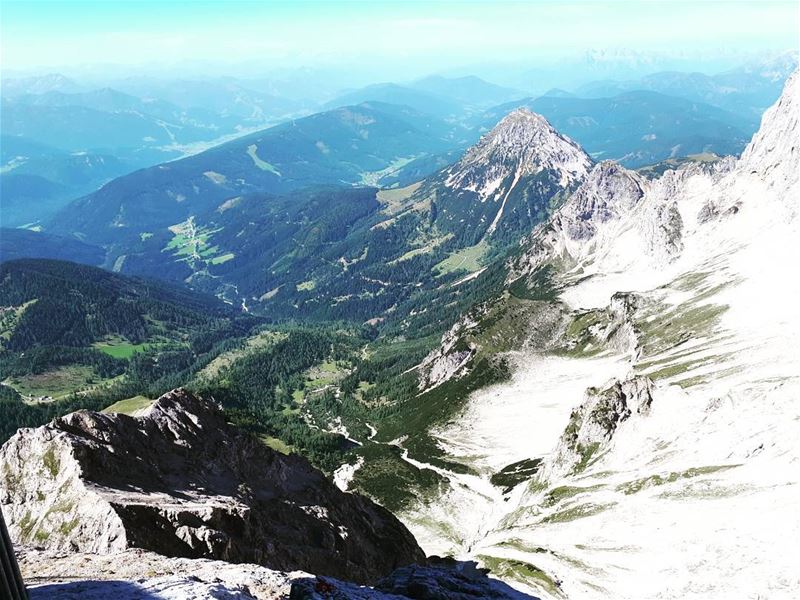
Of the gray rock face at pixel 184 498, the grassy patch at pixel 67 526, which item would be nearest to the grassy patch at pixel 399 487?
the gray rock face at pixel 184 498

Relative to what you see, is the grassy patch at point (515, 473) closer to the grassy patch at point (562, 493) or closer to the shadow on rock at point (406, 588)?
the grassy patch at point (562, 493)

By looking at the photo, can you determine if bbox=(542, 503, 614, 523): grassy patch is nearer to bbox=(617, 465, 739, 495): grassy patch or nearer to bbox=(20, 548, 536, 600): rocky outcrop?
bbox=(617, 465, 739, 495): grassy patch

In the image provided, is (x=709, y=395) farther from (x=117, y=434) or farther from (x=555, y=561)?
(x=117, y=434)

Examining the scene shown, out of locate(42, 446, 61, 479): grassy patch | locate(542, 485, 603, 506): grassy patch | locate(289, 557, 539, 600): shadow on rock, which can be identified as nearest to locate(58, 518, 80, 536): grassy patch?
locate(42, 446, 61, 479): grassy patch

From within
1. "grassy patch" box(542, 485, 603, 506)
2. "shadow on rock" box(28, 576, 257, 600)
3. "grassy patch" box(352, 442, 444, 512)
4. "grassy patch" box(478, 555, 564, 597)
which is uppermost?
"shadow on rock" box(28, 576, 257, 600)

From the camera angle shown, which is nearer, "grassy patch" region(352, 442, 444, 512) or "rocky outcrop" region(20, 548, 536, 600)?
"rocky outcrop" region(20, 548, 536, 600)

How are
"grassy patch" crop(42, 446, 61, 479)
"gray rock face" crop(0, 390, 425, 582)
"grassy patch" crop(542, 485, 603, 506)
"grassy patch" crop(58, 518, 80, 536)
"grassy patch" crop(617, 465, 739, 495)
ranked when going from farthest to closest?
1. "grassy patch" crop(542, 485, 603, 506)
2. "grassy patch" crop(617, 465, 739, 495)
3. "grassy patch" crop(42, 446, 61, 479)
4. "gray rock face" crop(0, 390, 425, 582)
5. "grassy patch" crop(58, 518, 80, 536)

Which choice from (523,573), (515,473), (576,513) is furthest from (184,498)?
(515,473)

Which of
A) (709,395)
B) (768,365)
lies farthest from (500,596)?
(768,365)
